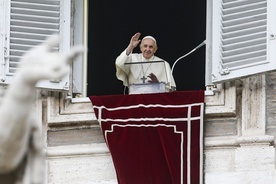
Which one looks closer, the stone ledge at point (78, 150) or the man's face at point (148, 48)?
the stone ledge at point (78, 150)

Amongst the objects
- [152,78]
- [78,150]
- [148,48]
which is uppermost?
[148,48]

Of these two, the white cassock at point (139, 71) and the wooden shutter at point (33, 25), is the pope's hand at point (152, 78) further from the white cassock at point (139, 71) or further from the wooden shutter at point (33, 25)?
the wooden shutter at point (33, 25)

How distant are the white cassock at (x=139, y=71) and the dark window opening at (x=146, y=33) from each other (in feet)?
2.24

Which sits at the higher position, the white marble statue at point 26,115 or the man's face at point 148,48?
the man's face at point 148,48

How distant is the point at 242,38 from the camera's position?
19.8 m

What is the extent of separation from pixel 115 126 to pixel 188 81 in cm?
188

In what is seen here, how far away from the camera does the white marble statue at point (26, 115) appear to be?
40.4 feet

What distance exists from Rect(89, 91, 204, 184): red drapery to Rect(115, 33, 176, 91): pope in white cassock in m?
0.32

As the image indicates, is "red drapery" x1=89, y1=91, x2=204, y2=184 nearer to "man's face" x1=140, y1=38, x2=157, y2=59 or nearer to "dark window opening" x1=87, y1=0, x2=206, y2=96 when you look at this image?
"man's face" x1=140, y1=38, x2=157, y2=59

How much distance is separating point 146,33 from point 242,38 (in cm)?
225

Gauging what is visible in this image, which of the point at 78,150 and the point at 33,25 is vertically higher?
the point at 33,25

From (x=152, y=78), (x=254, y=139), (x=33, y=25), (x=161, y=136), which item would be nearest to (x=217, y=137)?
(x=254, y=139)

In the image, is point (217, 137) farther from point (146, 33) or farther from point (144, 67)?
point (146, 33)

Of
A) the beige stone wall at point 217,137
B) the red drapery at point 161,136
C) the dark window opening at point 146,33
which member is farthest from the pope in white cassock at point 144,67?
the dark window opening at point 146,33
